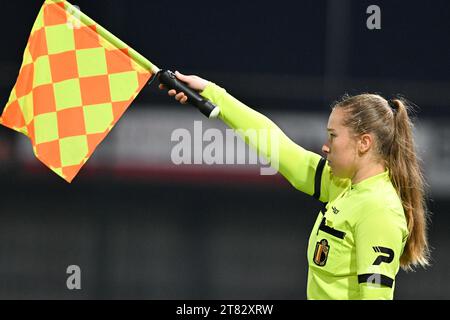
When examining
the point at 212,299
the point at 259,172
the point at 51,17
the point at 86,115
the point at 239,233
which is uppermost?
the point at 51,17

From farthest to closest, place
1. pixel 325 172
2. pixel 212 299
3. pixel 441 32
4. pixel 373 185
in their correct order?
pixel 441 32, pixel 212 299, pixel 325 172, pixel 373 185

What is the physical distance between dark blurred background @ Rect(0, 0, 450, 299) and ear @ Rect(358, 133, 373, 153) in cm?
213

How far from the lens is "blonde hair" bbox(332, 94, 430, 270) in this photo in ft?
7.82

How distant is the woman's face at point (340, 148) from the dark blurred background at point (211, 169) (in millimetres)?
2080

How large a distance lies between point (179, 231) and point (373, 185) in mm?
2329

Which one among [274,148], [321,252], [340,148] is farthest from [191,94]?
[321,252]

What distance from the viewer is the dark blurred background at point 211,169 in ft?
14.6

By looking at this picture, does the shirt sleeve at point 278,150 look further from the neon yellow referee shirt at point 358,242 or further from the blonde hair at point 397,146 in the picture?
the blonde hair at point 397,146

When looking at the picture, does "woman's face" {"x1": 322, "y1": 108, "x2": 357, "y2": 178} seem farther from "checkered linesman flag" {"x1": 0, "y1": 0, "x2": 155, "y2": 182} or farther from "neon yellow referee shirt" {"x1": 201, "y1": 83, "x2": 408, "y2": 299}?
"checkered linesman flag" {"x1": 0, "y1": 0, "x2": 155, "y2": 182}

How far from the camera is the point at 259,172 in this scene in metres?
4.51

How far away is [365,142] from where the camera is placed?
2.39 meters

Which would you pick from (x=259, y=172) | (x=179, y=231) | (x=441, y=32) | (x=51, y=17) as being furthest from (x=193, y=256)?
(x=51, y=17)

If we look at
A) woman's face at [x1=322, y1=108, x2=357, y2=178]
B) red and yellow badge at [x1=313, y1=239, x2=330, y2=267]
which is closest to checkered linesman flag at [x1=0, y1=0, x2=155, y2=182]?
woman's face at [x1=322, y1=108, x2=357, y2=178]

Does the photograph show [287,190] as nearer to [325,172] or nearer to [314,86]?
[314,86]
